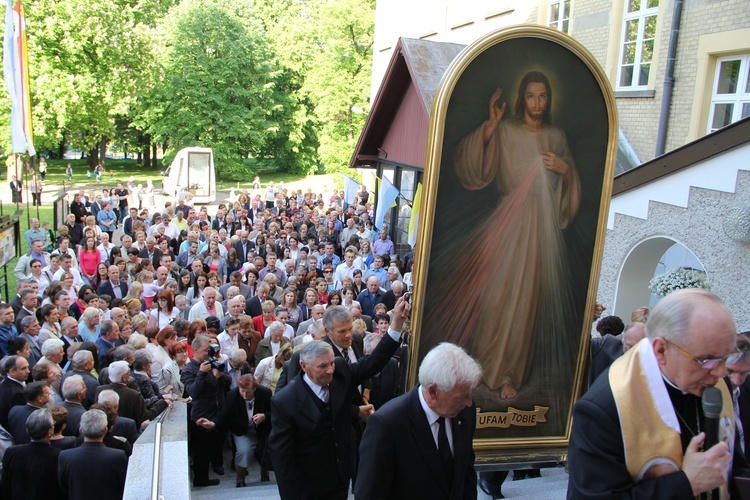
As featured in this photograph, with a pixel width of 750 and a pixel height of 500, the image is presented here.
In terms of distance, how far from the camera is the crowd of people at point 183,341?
5.33 meters

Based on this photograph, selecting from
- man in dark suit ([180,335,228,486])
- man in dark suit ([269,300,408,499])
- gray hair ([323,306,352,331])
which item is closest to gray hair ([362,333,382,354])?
man in dark suit ([180,335,228,486])

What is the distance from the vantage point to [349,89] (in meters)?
38.6

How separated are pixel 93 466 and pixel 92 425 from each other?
29 cm

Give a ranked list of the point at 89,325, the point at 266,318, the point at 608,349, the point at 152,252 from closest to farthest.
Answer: the point at 608,349 < the point at 89,325 < the point at 266,318 < the point at 152,252

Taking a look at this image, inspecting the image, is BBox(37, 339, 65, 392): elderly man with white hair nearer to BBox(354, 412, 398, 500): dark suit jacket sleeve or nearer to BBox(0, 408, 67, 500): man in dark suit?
BBox(0, 408, 67, 500): man in dark suit

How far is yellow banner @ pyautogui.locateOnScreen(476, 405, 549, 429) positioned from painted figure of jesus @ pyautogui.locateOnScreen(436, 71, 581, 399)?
155 mm

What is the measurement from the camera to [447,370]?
3.18m

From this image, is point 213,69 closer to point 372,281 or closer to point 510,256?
point 372,281

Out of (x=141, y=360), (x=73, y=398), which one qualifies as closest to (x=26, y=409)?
(x=73, y=398)

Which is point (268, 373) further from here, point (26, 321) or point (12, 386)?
point (26, 321)

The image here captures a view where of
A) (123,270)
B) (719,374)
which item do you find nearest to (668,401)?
(719,374)

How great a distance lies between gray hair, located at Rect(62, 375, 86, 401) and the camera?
574 cm

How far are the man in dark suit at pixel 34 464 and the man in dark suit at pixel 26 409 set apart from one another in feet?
1.60

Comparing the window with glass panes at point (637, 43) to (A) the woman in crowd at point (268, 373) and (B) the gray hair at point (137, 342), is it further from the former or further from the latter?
(B) the gray hair at point (137, 342)
